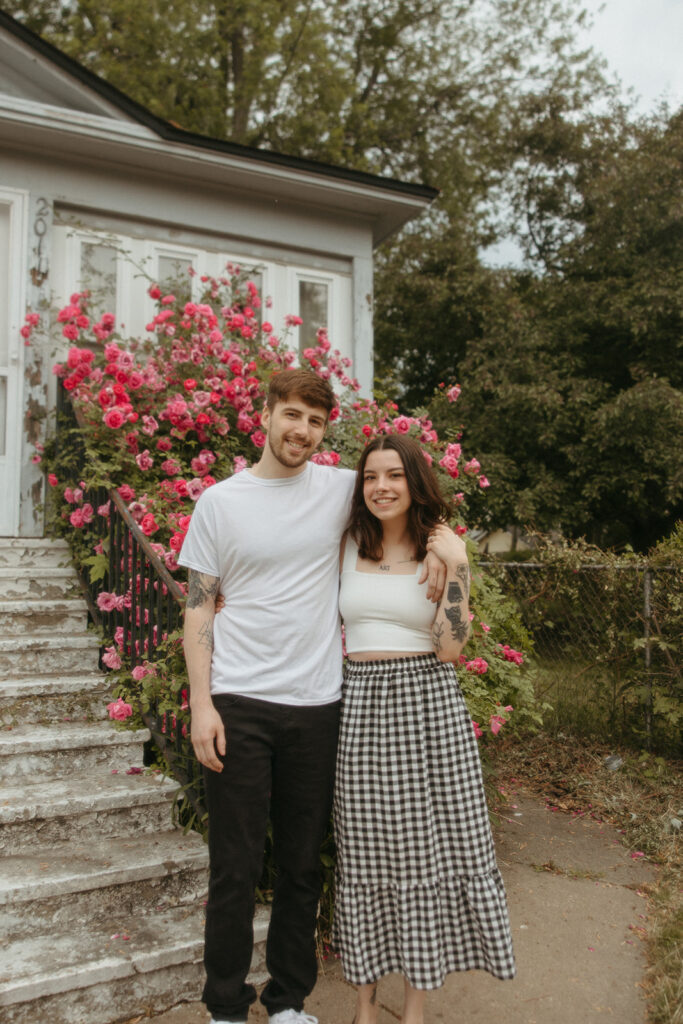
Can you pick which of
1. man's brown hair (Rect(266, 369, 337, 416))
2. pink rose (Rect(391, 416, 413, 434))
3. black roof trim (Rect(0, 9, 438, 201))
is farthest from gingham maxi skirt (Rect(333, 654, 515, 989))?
black roof trim (Rect(0, 9, 438, 201))

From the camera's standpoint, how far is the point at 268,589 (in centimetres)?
234

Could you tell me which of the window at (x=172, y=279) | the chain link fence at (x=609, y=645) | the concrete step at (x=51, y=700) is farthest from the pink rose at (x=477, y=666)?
the window at (x=172, y=279)

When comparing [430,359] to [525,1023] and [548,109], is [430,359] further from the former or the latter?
[525,1023]

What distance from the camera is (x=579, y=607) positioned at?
19.1 feet

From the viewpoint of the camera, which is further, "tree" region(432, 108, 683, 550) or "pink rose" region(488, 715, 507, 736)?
"tree" region(432, 108, 683, 550)

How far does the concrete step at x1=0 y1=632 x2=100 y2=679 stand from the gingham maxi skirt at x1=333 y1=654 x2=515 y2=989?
242 centimetres

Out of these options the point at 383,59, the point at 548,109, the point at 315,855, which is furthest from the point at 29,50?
the point at 383,59

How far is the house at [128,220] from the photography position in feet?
19.4

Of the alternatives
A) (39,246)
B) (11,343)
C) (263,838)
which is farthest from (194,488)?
(39,246)

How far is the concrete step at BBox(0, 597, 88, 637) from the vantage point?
4434 millimetres

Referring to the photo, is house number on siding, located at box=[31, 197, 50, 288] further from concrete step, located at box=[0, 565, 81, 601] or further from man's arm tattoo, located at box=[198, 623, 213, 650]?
man's arm tattoo, located at box=[198, 623, 213, 650]

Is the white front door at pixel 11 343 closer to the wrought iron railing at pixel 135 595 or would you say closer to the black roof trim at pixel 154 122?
the wrought iron railing at pixel 135 595

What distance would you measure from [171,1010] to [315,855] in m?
0.81

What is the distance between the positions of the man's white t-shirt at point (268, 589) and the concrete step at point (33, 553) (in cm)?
310
